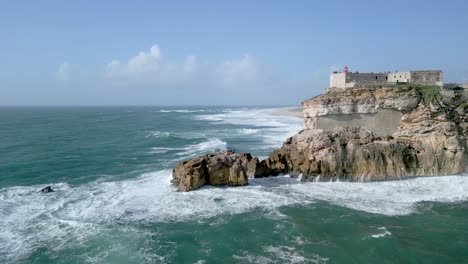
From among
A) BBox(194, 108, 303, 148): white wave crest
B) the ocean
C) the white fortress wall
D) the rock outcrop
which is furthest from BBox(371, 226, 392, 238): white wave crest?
BBox(194, 108, 303, 148): white wave crest

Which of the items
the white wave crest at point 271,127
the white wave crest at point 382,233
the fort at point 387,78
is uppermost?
the fort at point 387,78

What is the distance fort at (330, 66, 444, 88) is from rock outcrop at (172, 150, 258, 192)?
11.4m

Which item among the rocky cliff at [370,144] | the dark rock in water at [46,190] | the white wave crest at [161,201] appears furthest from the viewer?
the rocky cliff at [370,144]

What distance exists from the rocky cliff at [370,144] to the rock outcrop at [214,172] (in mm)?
57

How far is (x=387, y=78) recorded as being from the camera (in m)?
28.3

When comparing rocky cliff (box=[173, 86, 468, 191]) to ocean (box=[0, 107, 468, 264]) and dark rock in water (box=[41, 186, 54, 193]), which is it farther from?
dark rock in water (box=[41, 186, 54, 193])

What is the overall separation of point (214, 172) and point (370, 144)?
9526mm

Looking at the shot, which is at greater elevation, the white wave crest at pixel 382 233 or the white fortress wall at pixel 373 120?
the white fortress wall at pixel 373 120

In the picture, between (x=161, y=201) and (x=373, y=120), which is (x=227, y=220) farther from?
(x=373, y=120)

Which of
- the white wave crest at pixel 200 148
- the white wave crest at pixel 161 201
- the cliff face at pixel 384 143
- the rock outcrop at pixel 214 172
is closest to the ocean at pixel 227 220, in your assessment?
the white wave crest at pixel 161 201

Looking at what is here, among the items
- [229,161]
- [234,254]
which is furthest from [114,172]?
[234,254]

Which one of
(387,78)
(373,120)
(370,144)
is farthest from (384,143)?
(387,78)

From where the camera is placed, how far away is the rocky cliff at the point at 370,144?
2220 cm

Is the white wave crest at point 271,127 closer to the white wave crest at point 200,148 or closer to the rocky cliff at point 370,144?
the white wave crest at point 200,148
